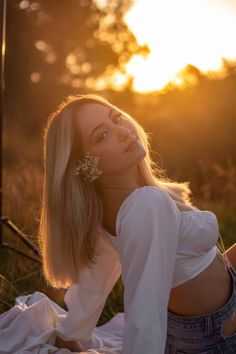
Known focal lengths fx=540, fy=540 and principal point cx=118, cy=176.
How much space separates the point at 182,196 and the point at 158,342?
705 mm

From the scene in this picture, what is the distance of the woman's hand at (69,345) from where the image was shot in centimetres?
257

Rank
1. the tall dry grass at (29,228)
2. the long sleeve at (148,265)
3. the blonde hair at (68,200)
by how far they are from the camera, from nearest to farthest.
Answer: the long sleeve at (148,265), the blonde hair at (68,200), the tall dry grass at (29,228)

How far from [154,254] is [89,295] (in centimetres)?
78

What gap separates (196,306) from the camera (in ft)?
6.69

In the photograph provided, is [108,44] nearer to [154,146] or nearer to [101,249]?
[154,146]

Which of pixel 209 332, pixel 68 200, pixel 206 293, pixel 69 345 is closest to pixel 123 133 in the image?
pixel 68 200

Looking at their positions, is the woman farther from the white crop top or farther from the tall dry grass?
the tall dry grass

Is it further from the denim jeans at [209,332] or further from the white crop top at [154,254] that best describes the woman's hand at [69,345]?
the white crop top at [154,254]

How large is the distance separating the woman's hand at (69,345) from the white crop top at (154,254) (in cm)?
79

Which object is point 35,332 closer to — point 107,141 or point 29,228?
point 107,141

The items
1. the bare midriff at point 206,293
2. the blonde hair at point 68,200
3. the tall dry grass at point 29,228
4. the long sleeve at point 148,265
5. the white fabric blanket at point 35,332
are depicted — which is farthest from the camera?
the tall dry grass at point 29,228

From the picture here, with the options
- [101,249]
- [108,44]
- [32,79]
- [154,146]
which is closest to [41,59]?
[32,79]

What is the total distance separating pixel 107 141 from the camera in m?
2.11

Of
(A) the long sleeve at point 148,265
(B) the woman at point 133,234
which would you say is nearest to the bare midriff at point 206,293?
(B) the woman at point 133,234
